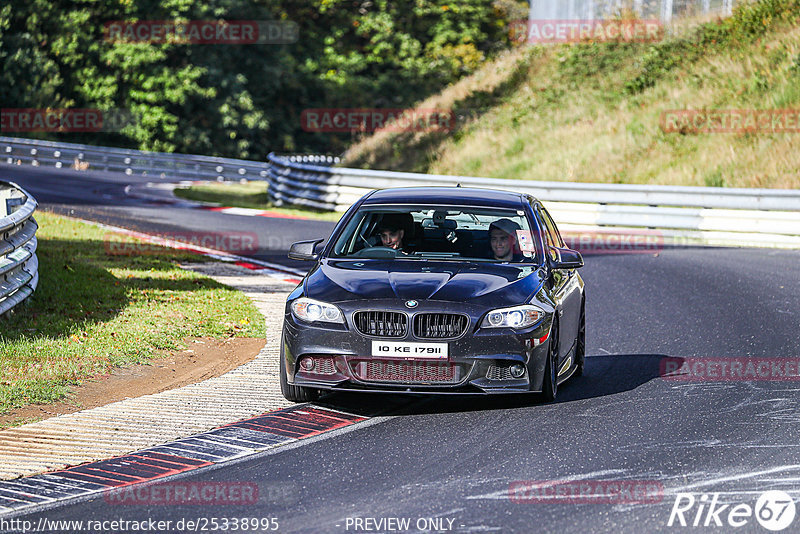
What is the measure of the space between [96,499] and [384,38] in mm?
61169

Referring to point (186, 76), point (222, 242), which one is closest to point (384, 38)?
point (186, 76)

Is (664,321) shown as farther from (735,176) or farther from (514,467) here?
(735,176)

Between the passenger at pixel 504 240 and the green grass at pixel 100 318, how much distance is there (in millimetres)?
3169

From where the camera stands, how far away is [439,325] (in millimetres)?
7969

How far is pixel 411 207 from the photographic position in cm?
940

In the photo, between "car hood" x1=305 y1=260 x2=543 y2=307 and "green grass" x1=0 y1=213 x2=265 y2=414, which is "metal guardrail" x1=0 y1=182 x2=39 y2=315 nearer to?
"green grass" x1=0 y1=213 x2=265 y2=414

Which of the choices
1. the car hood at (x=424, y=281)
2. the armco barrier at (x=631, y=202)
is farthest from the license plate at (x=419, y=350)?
the armco barrier at (x=631, y=202)

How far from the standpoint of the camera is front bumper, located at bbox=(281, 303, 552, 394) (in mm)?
7934

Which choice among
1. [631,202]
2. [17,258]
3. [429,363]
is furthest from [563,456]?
[631,202]

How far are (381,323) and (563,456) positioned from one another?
164 centimetres

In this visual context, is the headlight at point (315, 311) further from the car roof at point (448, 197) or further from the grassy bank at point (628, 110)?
the grassy bank at point (628, 110)

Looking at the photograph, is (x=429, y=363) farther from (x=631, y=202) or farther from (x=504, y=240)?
(x=631, y=202)

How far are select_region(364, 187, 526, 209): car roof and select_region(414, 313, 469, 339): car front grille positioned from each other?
5.42 feet

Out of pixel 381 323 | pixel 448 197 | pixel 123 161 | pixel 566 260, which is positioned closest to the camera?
pixel 381 323
